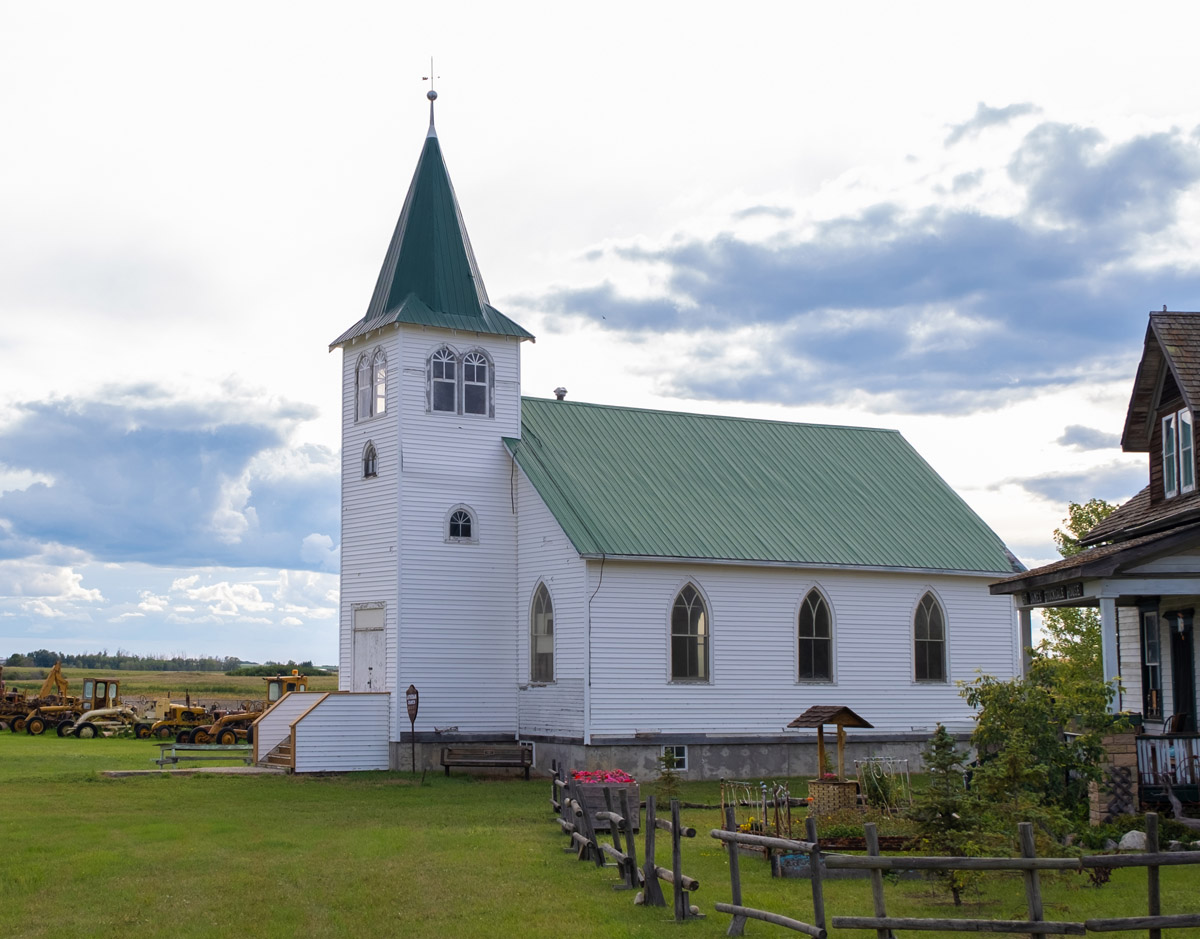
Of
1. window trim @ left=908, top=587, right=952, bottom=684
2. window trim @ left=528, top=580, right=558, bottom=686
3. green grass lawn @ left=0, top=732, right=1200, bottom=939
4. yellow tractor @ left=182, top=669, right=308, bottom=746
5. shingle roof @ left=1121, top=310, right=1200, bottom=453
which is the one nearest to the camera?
green grass lawn @ left=0, top=732, right=1200, bottom=939

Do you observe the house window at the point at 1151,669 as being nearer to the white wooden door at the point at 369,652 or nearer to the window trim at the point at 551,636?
the window trim at the point at 551,636

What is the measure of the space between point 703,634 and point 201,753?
50.9 feet

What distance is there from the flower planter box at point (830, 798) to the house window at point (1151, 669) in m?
7.74

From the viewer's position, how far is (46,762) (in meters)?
35.2

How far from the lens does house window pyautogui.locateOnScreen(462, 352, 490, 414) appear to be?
3462 centimetres

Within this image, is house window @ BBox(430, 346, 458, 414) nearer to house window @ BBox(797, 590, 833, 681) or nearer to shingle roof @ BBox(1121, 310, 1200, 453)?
house window @ BBox(797, 590, 833, 681)

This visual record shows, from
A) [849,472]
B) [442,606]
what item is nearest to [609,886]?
[442,606]

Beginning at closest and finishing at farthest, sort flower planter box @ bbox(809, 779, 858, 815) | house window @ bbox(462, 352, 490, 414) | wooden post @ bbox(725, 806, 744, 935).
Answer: wooden post @ bbox(725, 806, 744, 935)
flower planter box @ bbox(809, 779, 858, 815)
house window @ bbox(462, 352, 490, 414)

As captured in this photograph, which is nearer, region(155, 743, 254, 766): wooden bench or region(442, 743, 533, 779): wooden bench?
region(442, 743, 533, 779): wooden bench

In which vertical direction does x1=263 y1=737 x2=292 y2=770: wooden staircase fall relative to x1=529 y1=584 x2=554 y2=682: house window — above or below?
below

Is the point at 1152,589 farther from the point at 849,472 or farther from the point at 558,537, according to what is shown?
the point at 849,472

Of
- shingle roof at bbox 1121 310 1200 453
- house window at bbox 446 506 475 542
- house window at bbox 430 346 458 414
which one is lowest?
house window at bbox 446 506 475 542

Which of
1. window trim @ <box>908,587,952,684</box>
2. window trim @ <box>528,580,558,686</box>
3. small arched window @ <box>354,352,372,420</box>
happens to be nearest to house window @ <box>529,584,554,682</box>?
window trim @ <box>528,580,558,686</box>

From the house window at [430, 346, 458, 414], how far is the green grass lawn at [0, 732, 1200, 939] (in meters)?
11.1
